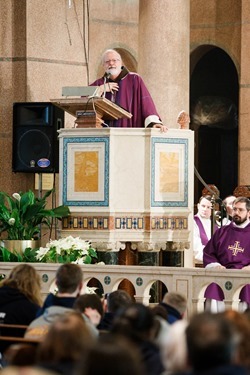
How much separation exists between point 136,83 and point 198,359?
7777 mm

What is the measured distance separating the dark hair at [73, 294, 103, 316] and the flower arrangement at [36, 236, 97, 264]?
3930 mm

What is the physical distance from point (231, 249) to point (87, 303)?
399 centimetres

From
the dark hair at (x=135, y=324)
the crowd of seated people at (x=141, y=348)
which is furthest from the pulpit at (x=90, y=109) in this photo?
the dark hair at (x=135, y=324)

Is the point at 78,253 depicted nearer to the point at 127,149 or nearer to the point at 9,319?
the point at 127,149

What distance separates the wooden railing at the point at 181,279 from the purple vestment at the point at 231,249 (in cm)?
83

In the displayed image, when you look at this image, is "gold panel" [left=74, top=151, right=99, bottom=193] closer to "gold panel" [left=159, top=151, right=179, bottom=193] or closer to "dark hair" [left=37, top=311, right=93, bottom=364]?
"gold panel" [left=159, top=151, right=179, bottom=193]

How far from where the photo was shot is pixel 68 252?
11.2m

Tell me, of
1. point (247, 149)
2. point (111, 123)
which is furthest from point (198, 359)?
point (247, 149)

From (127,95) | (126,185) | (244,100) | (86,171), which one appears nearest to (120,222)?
(126,185)

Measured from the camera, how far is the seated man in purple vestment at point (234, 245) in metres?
10.9

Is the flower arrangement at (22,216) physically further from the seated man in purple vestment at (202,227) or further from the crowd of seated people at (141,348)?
the crowd of seated people at (141,348)

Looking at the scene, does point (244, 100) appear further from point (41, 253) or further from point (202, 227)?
point (41, 253)

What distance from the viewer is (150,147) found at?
1145 cm

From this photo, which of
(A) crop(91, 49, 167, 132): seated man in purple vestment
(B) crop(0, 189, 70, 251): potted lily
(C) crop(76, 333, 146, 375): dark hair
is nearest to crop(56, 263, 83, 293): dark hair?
(C) crop(76, 333, 146, 375): dark hair
